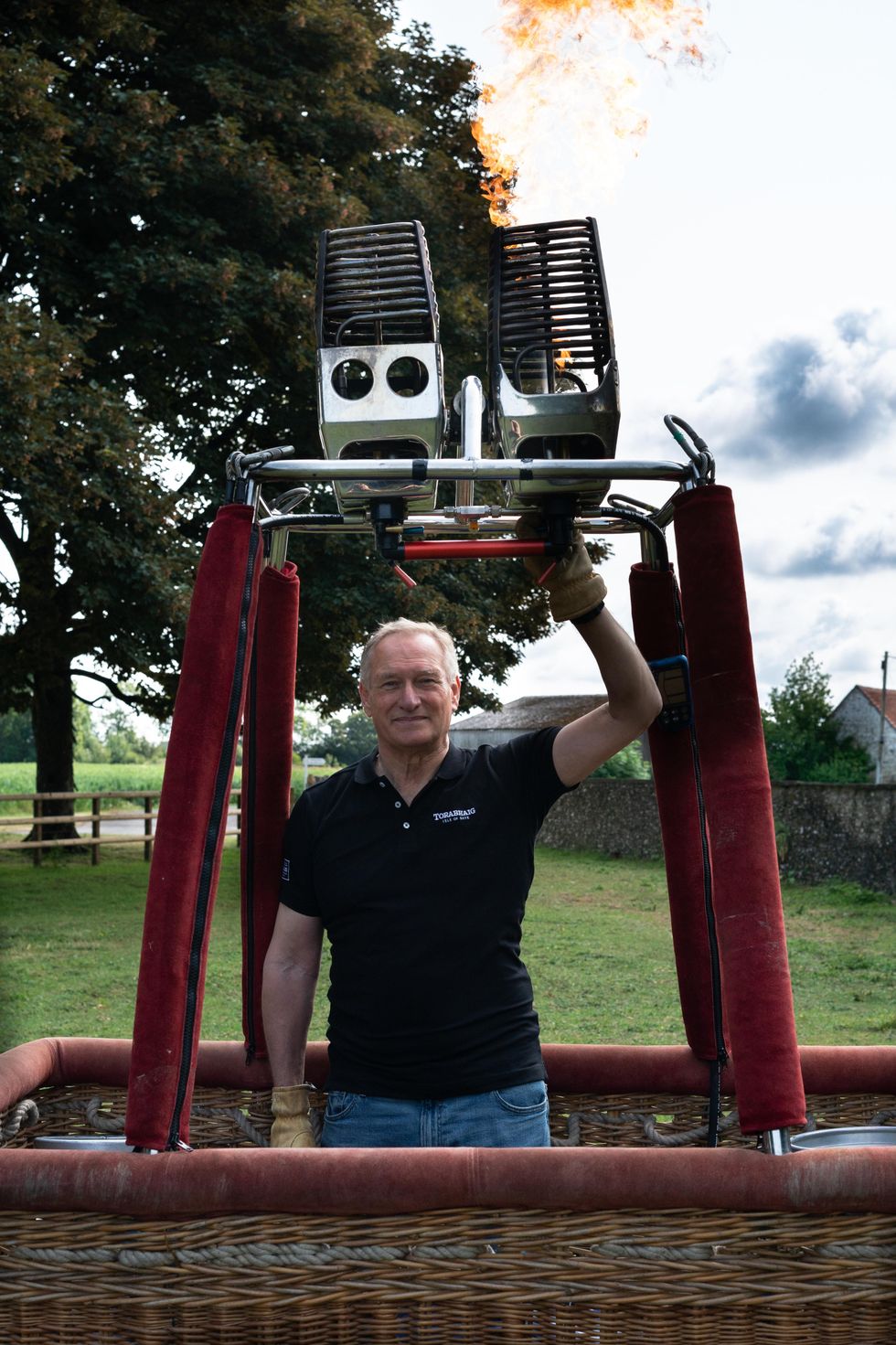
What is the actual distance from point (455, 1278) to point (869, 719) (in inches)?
1684

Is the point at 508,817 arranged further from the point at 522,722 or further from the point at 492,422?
the point at 522,722

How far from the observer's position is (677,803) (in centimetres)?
307

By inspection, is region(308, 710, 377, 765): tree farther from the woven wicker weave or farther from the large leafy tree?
the woven wicker weave

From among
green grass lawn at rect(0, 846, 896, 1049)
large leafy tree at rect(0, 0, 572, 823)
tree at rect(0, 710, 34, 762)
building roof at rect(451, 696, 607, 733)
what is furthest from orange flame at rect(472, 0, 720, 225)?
tree at rect(0, 710, 34, 762)

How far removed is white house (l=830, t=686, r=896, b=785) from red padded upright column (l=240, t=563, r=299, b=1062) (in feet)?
126

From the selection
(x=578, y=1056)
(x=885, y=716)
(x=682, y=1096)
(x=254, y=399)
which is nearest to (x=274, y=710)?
(x=578, y=1056)

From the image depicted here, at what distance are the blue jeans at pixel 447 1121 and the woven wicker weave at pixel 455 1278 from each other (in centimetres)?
67

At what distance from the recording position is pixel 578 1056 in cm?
345

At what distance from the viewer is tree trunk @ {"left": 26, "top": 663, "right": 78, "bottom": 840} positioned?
17.3m

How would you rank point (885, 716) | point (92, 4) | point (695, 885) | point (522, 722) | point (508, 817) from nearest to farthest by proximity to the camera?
1. point (508, 817)
2. point (695, 885)
3. point (92, 4)
4. point (885, 716)
5. point (522, 722)

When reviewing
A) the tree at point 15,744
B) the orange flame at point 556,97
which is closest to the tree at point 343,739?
the tree at point 15,744

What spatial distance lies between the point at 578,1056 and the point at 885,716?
3947cm

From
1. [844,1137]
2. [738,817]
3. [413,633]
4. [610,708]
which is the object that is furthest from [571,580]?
[844,1137]

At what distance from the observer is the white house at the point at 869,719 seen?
134 feet
